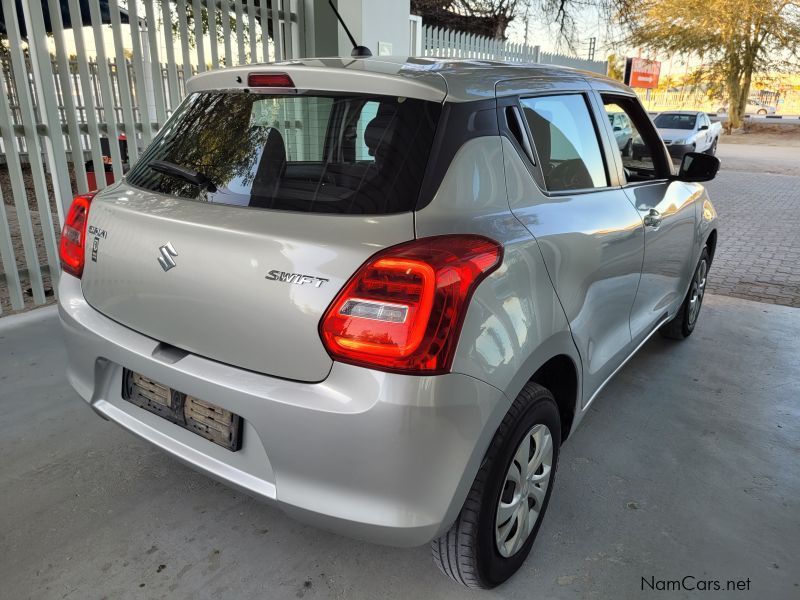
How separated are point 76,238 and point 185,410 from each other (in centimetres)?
82

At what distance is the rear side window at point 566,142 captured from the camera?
2.21 meters

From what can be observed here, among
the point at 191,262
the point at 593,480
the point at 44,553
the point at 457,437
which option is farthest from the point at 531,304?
the point at 44,553

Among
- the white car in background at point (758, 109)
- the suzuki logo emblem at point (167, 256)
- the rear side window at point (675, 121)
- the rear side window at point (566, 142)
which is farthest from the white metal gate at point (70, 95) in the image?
the white car in background at point (758, 109)

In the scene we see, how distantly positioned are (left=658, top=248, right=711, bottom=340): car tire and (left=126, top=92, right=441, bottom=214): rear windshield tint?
287 cm

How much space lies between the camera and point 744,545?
2303mm

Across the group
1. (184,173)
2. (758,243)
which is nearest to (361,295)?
(184,173)

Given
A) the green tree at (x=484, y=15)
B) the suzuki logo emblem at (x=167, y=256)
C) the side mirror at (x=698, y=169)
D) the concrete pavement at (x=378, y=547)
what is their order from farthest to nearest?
the green tree at (x=484, y=15)
the side mirror at (x=698, y=169)
the concrete pavement at (x=378, y=547)
the suzuki logo emblem at (x=167, y=256)

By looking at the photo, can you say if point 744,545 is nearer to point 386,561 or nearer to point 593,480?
point 593,480

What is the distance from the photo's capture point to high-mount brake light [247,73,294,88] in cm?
198

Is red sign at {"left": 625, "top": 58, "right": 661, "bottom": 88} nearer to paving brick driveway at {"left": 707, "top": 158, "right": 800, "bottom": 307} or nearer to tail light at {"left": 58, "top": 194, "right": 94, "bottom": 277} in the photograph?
paving brick driveway at {"left": 707, "top": 158, "right": 800, "bottom": 307}

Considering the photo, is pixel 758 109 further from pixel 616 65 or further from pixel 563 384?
pixel 563 384

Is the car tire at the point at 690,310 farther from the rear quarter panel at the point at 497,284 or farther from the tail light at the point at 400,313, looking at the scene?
the tail light at the point at 400,313

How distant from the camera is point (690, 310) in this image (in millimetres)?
4203

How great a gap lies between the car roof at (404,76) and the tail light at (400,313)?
555 millimetres
